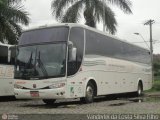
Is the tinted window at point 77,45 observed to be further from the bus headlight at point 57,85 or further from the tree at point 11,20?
the tree at point 11,20

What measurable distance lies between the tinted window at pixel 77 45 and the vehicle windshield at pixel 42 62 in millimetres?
443

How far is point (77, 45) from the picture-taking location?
1664 centimetres

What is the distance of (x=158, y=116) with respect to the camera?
1055 cm

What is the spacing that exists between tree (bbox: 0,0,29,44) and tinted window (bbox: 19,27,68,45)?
13.7 m

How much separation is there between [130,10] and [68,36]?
794 inches

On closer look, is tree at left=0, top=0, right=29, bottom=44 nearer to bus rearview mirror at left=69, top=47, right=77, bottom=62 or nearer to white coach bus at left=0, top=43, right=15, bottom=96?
white coach bus at left=0, top=43, right=15, bottom=96

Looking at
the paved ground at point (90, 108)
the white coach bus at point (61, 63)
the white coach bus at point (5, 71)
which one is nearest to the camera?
the paved ground at point (90, 108)

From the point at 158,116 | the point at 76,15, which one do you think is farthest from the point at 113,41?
the point at 76,15

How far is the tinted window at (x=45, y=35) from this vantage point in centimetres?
1615

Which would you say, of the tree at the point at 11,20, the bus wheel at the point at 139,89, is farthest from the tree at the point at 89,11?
the bus wheel at the point at 139,89

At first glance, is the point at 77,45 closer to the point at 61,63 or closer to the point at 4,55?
the point at 61,63

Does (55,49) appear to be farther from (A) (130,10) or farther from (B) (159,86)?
(B) (159,86)

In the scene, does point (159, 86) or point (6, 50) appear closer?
point (6, 50)

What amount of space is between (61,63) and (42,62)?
77cm
